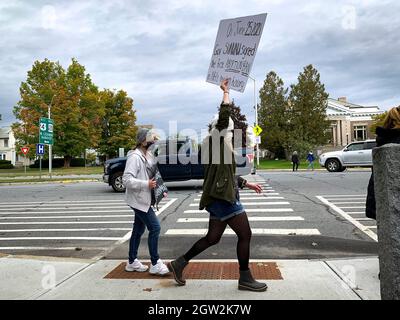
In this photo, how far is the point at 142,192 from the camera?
4734 millimetres

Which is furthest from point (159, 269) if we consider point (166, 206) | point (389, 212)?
point (166, 206)

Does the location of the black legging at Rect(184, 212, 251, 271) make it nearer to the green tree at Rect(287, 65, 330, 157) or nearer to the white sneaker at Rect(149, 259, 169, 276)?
the white sneaker at Rect(149, 259, 169, 276)

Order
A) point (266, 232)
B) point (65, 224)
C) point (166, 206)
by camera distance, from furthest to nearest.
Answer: point (166, 206) → point (65, 224) → point (266, 232)

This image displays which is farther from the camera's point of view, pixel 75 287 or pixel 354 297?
pixel 75 287

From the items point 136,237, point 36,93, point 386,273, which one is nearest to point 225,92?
point 136,237

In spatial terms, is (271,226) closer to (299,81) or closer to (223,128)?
(223,128)

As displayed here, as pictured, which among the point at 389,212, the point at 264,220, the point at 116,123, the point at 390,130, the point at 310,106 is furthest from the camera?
the point at 116,123

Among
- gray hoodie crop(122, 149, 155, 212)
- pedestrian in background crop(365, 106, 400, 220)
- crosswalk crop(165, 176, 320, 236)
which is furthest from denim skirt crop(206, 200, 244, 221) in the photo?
crosswalk crop(165, 176, 320, 236)

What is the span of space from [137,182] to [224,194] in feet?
3.66

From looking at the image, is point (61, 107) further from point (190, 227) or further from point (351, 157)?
point (190, 227)

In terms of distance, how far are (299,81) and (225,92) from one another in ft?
189

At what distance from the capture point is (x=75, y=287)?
173 inches

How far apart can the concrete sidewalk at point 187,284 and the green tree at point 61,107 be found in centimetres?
4703

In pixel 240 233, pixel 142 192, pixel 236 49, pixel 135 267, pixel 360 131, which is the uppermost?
pixel 360 131
